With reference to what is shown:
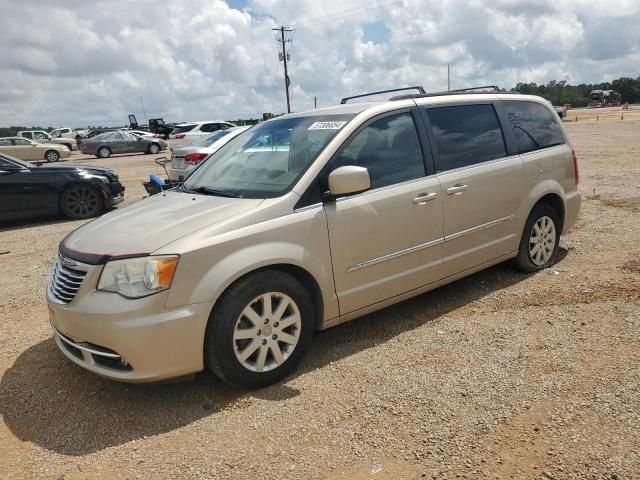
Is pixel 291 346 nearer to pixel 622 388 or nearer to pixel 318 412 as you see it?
pixel 318 412

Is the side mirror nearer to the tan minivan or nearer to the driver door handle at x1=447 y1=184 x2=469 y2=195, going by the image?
the tan minivan

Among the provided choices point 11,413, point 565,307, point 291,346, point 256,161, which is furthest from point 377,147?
point 11,413

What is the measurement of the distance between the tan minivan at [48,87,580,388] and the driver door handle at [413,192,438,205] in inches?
0.6

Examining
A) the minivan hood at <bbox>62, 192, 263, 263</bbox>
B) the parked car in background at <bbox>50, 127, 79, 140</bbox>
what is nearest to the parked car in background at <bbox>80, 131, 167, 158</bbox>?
the parked car in background at <bbox>50, 127, 79, 140</bbox>

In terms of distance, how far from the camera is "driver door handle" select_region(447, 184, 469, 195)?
4.05 m

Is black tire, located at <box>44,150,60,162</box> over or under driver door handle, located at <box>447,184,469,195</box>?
over

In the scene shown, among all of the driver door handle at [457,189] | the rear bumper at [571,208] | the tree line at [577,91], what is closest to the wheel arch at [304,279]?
the driver door handle at [457,189]

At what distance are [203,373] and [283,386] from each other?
0.62m

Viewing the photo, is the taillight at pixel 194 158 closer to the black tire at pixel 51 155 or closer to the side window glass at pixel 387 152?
the side window glass at pixel 387 152

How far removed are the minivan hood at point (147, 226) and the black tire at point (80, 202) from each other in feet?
21.1

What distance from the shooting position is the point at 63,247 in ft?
11.1

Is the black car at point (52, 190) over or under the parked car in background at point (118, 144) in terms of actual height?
under

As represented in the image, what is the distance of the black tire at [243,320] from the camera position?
3002 millimetres

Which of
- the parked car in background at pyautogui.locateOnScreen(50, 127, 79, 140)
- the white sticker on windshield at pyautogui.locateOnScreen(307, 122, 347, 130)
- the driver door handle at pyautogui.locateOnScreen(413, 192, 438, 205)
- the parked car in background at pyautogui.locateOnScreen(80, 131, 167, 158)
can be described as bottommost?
the driver door handle at pyautogui.locateOnScreen(413, 192, 438, 205)
